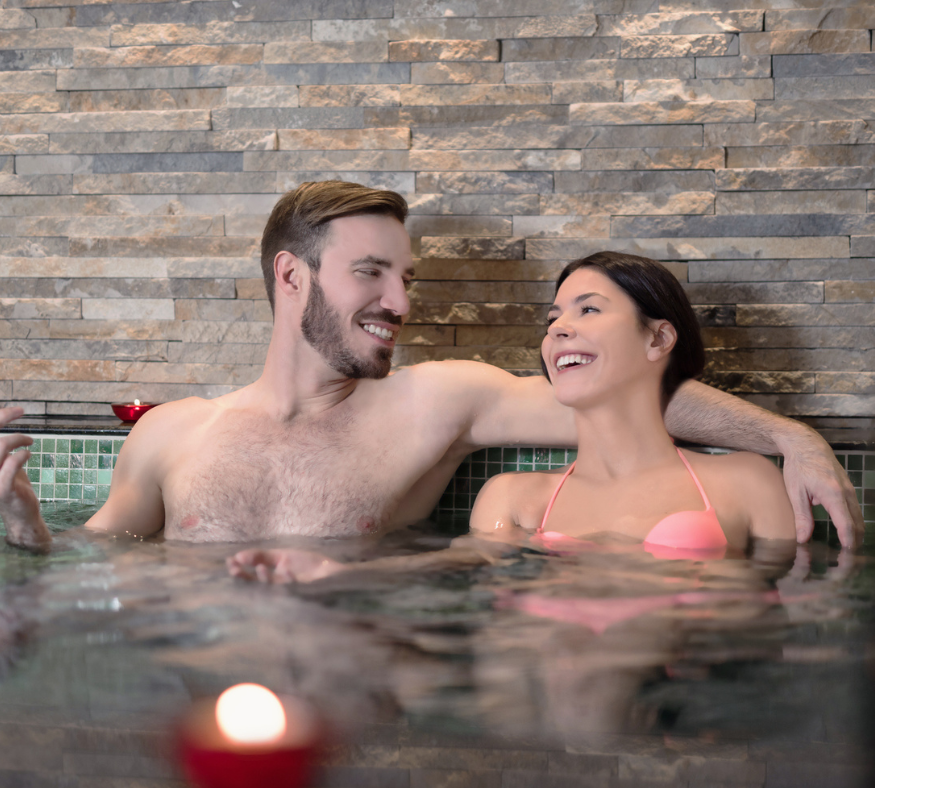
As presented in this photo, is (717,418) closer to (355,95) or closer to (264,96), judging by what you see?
(355,95)

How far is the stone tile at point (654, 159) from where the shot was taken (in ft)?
7.64

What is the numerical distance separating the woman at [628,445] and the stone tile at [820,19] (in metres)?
1.08

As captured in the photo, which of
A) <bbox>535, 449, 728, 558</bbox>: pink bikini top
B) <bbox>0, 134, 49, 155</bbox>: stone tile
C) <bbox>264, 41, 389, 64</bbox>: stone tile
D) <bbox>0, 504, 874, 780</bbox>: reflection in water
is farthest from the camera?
<bbox>0, 134, 49, 155</bbox>: stone tile

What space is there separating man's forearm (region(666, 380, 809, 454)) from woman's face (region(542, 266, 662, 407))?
0.15m

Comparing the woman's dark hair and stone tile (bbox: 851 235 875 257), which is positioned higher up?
stone tile (bbox: 851 235 875 257)

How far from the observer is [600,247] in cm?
237

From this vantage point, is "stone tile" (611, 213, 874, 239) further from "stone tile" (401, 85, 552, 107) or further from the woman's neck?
the woman's neck

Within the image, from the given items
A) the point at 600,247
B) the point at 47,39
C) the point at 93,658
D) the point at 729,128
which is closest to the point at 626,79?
the point at 729,128

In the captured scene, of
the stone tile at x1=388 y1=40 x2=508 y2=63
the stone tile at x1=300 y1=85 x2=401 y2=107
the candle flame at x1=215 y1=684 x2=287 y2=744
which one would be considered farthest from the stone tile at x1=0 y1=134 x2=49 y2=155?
the candle flame at x1=215 y1=684 x2=287 y2=744

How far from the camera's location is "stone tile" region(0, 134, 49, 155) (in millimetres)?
2547

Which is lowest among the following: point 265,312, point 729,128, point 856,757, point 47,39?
point 856,757

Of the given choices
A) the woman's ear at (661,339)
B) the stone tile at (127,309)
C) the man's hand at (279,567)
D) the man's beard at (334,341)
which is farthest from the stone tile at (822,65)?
the stone tile at (127,309)

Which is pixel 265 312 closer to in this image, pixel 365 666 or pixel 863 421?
pixel 365 666

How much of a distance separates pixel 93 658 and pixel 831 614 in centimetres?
114
